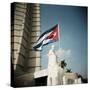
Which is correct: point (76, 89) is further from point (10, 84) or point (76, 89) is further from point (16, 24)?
point (16, 24)

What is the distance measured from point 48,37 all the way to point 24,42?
0.68 ft

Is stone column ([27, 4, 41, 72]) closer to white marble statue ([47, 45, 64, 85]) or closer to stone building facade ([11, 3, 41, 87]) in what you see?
stone building facade ([11, 3, 41, 87])

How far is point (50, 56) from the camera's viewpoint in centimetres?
184

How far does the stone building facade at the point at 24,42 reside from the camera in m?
1.73

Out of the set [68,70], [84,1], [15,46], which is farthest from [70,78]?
[84,1]

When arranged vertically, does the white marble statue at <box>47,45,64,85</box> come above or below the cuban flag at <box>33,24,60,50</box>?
below

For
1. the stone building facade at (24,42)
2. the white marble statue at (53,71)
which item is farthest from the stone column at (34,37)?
the white marble statue at (53,71)

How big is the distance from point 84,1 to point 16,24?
644 millimetres

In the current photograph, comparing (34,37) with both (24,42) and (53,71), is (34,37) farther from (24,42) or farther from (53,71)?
(53,71)

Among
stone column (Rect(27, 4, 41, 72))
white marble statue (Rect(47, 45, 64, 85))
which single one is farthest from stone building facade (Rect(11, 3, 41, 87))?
white marble statue (Rect(47, 45, 64, 85))

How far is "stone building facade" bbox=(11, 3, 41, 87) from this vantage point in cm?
173

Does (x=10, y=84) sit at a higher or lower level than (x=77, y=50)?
lower

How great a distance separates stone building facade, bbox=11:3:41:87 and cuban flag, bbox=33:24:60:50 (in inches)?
1.3

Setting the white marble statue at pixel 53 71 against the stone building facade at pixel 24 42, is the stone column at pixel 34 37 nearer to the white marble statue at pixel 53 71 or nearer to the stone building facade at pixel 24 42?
the stone building facade at pixel 24 42
